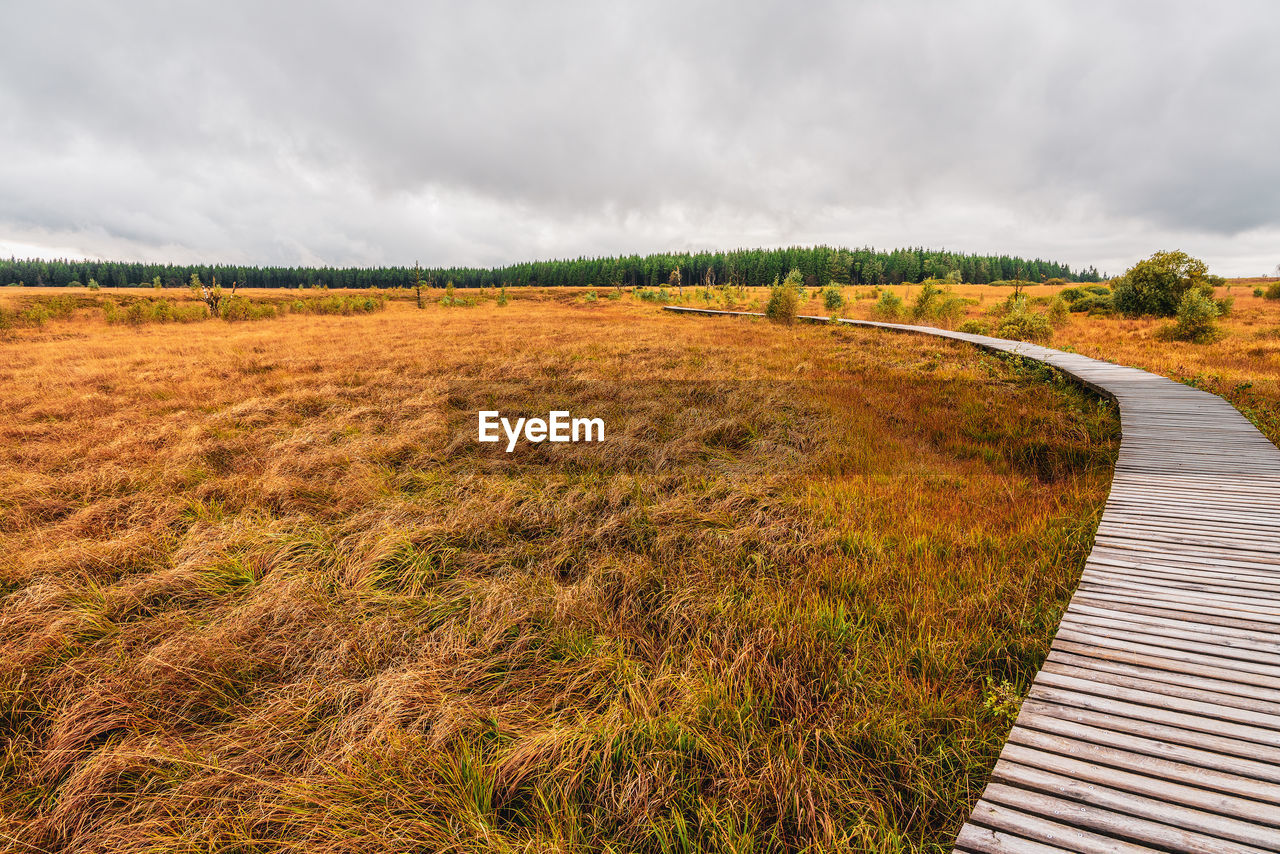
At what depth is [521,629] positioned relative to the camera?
3668 mm

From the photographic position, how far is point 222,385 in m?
11.8

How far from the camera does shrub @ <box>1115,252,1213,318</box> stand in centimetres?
2548

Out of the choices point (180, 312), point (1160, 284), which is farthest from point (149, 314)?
point (1160, 284)

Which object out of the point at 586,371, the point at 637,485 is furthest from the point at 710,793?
the point at 586,371

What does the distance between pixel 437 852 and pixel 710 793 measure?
53.2 inches

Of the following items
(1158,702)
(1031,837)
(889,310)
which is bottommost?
(1031,837)

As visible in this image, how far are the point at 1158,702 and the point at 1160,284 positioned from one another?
37.0 m

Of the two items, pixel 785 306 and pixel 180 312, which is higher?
pixel 785 306

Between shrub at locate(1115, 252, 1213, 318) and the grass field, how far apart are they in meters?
28.7

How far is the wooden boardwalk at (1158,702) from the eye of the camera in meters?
1.99

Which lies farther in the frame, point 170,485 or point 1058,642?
point 170,485

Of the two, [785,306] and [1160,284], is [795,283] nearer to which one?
[785,306]

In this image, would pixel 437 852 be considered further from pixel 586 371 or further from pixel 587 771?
pixel 586 371

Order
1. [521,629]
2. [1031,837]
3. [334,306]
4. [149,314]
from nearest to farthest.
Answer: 1. [1031,837]
2. [521,629]
3. [149,314]
4. [334,306]
